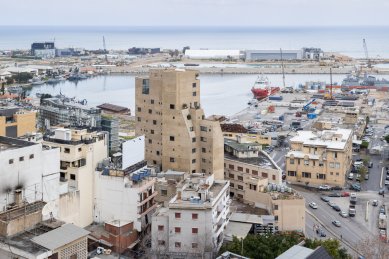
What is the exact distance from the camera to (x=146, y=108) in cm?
1482

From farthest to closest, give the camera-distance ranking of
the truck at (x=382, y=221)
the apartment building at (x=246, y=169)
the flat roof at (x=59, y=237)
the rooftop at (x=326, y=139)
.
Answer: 1. the rooftop at (x=326, y=139)
2. the apartment building at (x=246, y=169)
3. the truck at (x=382, y=221)
4. the flat roof at (x=59, y=237)

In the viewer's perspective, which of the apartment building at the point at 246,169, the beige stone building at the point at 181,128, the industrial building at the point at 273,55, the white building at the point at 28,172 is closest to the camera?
the white building at the point at 28,172

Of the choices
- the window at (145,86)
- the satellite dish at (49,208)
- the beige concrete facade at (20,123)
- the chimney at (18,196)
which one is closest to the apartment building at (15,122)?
the beige concrete facade at (20,123)

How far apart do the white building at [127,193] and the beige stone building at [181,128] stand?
2.30 m

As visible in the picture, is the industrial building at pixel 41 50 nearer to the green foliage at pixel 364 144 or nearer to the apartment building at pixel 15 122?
the apartment building at pixel 15 122

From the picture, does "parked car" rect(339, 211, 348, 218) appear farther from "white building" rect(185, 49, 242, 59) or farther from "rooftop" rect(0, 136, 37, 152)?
"white building" rect(185, 49, 242, 59)

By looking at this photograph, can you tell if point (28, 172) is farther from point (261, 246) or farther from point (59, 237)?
point (261, 246)

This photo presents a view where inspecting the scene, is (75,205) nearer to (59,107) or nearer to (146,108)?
(146,108)

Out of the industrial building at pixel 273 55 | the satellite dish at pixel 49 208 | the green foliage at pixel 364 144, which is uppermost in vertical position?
the industrial building at pixel 273 55

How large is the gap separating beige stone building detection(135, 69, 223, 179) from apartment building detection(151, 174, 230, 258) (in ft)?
12.1

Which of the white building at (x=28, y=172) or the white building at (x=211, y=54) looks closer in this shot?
the white building at (x=28, y=172)

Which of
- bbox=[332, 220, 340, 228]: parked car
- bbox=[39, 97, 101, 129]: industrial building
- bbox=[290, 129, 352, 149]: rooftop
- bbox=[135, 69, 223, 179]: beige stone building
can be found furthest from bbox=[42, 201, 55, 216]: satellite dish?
bbox=[290, 129, 352, 149]: rooftop

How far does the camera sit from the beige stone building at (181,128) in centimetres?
1405

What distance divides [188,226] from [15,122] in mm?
8513
